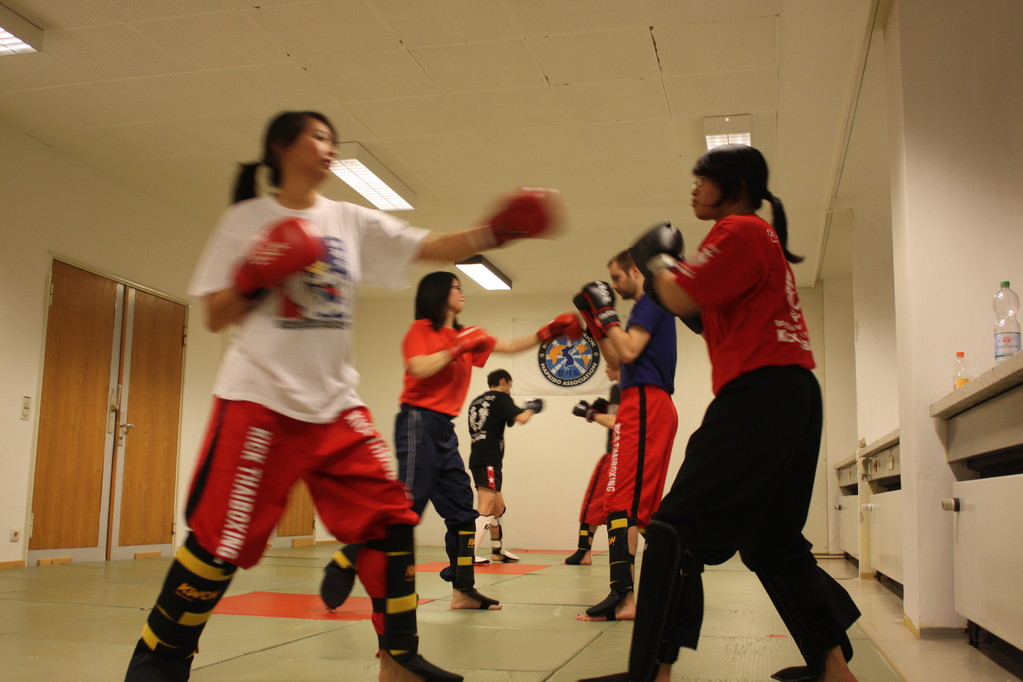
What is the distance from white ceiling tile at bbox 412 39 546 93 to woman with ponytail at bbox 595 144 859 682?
3.18 m

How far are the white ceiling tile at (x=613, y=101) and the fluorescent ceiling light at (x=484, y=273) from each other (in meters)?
3.18

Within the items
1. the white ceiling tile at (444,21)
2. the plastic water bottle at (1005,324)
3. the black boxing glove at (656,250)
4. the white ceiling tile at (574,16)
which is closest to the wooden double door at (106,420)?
the white ceiling tile at (444,21)

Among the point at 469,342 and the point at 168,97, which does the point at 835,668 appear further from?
the point at 168,97

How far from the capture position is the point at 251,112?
567cm

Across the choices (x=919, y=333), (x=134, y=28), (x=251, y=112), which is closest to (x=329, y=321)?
(x=919, y=333)

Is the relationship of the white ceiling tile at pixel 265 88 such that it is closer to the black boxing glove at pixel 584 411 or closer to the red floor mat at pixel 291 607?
the black boxing glove at pixel 584 411

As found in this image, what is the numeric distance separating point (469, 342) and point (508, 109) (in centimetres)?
272

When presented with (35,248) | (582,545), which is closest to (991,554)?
(582,545)

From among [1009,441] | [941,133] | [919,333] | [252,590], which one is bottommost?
[252,590]

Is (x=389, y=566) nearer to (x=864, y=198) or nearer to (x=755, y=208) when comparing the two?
(x=755, y=208)

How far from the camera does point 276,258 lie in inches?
65.2

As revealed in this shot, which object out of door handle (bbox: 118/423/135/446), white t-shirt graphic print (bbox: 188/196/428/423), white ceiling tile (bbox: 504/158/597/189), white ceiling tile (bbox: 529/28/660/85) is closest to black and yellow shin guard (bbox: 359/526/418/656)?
white t-shirt graphic print (bbox: 188/196/428/423)

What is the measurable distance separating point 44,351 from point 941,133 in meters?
6.07

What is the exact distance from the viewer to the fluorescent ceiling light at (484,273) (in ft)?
29.3
